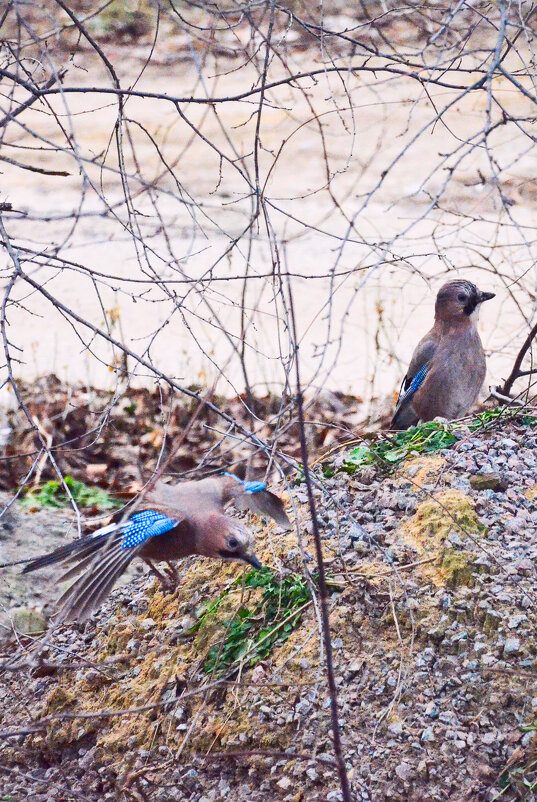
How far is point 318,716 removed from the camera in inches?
129

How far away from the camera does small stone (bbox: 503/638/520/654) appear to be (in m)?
3.20

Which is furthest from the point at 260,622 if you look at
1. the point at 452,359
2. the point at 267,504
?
the point at 452,359

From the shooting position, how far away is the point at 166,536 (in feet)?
12.0


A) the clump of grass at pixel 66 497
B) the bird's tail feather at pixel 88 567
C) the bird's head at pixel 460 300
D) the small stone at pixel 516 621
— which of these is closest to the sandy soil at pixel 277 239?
the bird's head at pixel 460 300

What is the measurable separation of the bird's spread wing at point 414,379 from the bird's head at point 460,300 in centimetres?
19

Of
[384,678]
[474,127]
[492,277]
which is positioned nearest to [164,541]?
[384,678]

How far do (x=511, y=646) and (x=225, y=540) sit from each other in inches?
39.8

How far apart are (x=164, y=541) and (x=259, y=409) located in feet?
10.5

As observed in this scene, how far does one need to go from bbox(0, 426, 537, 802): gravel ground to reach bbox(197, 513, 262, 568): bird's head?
27cm

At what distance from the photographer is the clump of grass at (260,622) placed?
3553mm

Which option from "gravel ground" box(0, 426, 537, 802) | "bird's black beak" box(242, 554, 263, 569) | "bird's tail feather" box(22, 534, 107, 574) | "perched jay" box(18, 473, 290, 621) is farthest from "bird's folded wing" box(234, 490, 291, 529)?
"bird's tail feather" box(22, 534, 107, 574)

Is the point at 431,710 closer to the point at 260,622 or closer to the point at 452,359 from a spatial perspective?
the point at 260,622

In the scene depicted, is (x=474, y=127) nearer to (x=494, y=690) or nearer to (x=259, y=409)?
(x=259, y=409)

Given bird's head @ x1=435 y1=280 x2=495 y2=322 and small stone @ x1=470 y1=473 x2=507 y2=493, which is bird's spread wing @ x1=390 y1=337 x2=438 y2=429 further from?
small stone @ x1=470 y1=473 x2=507 y2=493
